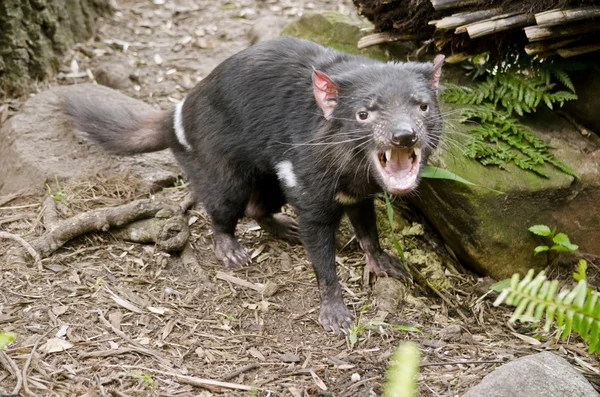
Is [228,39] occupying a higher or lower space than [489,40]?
lower

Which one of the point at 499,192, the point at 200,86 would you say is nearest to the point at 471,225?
the point at 499,192

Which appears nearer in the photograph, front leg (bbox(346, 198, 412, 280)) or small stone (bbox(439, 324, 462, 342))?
small stone (bbox(439, 324, 462, 342))

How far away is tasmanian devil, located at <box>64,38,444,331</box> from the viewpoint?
3.12m

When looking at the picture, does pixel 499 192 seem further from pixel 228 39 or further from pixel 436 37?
pixel 228 39

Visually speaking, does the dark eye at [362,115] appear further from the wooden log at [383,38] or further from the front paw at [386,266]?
the wooden log at [383,38]

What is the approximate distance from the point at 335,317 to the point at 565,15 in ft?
6.04

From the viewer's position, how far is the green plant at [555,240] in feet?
12.1

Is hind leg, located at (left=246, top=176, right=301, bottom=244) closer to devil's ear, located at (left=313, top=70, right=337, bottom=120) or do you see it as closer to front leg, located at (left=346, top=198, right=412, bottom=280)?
front leg, located at (left=346, top=198, right=412, bottom=280)

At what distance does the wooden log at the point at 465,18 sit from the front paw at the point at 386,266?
4.21 ft

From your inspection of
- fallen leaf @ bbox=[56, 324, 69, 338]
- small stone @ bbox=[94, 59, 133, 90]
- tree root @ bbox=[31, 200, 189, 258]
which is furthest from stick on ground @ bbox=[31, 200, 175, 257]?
small stone @ bbox=[94, 59, 133, 90]

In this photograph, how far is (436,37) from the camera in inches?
158

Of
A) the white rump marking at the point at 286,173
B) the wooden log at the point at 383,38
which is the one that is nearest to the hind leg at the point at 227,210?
the white rump marking at the point at 286,173

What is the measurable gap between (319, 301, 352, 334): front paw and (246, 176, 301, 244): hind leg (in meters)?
0.75

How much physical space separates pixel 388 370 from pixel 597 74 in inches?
84.3
